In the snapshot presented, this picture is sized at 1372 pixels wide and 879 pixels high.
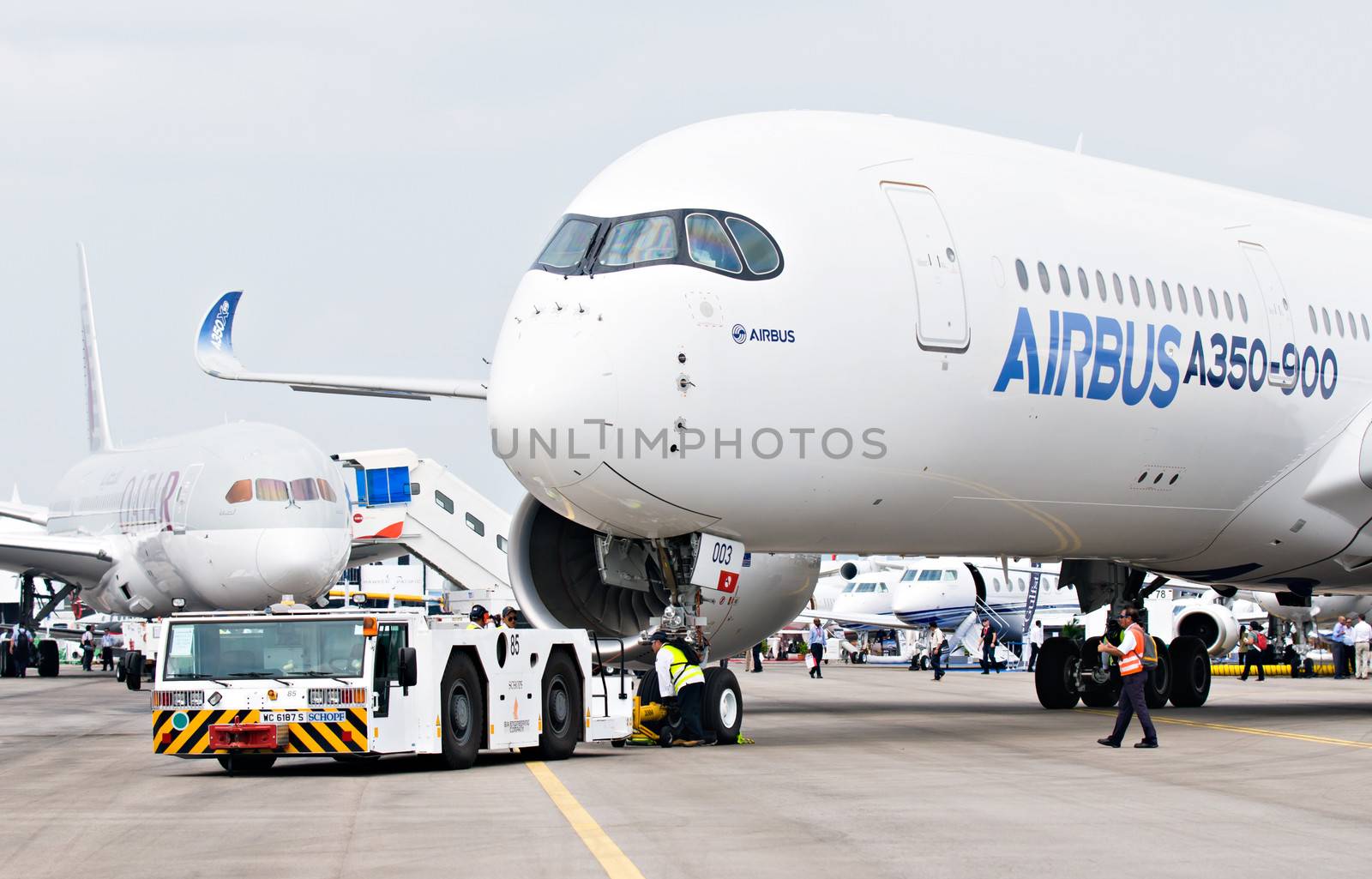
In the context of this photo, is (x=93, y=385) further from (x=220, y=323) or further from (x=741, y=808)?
(x=741, y=808)

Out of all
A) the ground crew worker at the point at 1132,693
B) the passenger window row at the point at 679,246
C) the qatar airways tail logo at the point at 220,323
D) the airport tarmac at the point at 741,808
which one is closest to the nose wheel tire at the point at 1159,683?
the airport tarmac at the point at 741,808

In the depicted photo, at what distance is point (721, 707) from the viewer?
1507 centimetres

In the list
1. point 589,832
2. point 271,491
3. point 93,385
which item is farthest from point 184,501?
point 589,832

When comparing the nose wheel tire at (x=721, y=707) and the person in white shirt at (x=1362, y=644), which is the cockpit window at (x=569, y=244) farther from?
the person in white shirt at (x=1362, y=644)

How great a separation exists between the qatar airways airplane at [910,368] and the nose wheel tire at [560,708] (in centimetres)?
105

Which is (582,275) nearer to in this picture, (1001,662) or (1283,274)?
(1283,274)

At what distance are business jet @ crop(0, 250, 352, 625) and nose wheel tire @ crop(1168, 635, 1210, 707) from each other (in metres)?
16.9

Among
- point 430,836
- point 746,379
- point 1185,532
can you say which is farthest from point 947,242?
point 430,836

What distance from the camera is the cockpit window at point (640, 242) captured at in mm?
14000

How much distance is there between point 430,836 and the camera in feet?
30.2

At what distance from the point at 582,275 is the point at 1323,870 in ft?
26.3

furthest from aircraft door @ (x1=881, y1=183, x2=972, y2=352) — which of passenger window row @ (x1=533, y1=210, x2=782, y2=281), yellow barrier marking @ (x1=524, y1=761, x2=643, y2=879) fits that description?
yellow barrier marking @ (x1=524, y1=761, x2=643, y2=879)

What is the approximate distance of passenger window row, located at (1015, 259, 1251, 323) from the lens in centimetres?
1570

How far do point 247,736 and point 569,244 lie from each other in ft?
15.5
